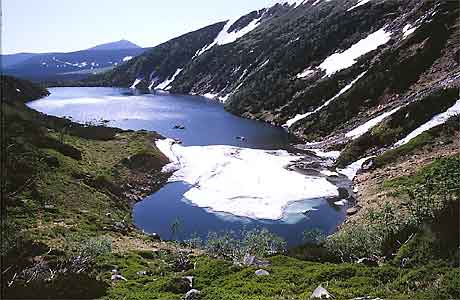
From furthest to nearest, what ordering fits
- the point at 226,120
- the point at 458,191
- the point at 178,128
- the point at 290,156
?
1. the point at 226,120
2. the point at 178,128
3. the point at 290,156
4. the point at 458,191

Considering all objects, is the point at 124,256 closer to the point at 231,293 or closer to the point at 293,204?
the point at 231,293

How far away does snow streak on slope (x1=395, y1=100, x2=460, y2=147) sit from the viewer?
289ft

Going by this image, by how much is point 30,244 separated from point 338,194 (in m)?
52.1

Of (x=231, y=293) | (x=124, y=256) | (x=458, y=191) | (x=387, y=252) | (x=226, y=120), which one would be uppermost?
(x=458, y=191)

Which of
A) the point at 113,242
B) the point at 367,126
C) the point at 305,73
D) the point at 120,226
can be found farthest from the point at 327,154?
the point at 305,73

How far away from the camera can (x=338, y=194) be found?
83062 mm

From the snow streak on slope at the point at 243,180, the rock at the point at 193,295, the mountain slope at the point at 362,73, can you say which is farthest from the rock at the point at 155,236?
the mountain slope at the point at 362,73

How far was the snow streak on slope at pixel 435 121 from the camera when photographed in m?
88.0

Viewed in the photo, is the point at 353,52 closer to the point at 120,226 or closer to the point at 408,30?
the point at 408,30

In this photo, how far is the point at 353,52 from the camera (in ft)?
548

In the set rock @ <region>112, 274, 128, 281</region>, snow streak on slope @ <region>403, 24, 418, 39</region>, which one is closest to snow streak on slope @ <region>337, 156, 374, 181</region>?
rock @ <region>112, 274, 128, 281</region>

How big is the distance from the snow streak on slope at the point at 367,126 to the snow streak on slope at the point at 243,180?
609 inches

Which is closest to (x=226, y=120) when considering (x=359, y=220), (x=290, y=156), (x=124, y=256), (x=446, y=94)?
(x=290, y=156)

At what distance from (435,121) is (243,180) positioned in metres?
38.8
